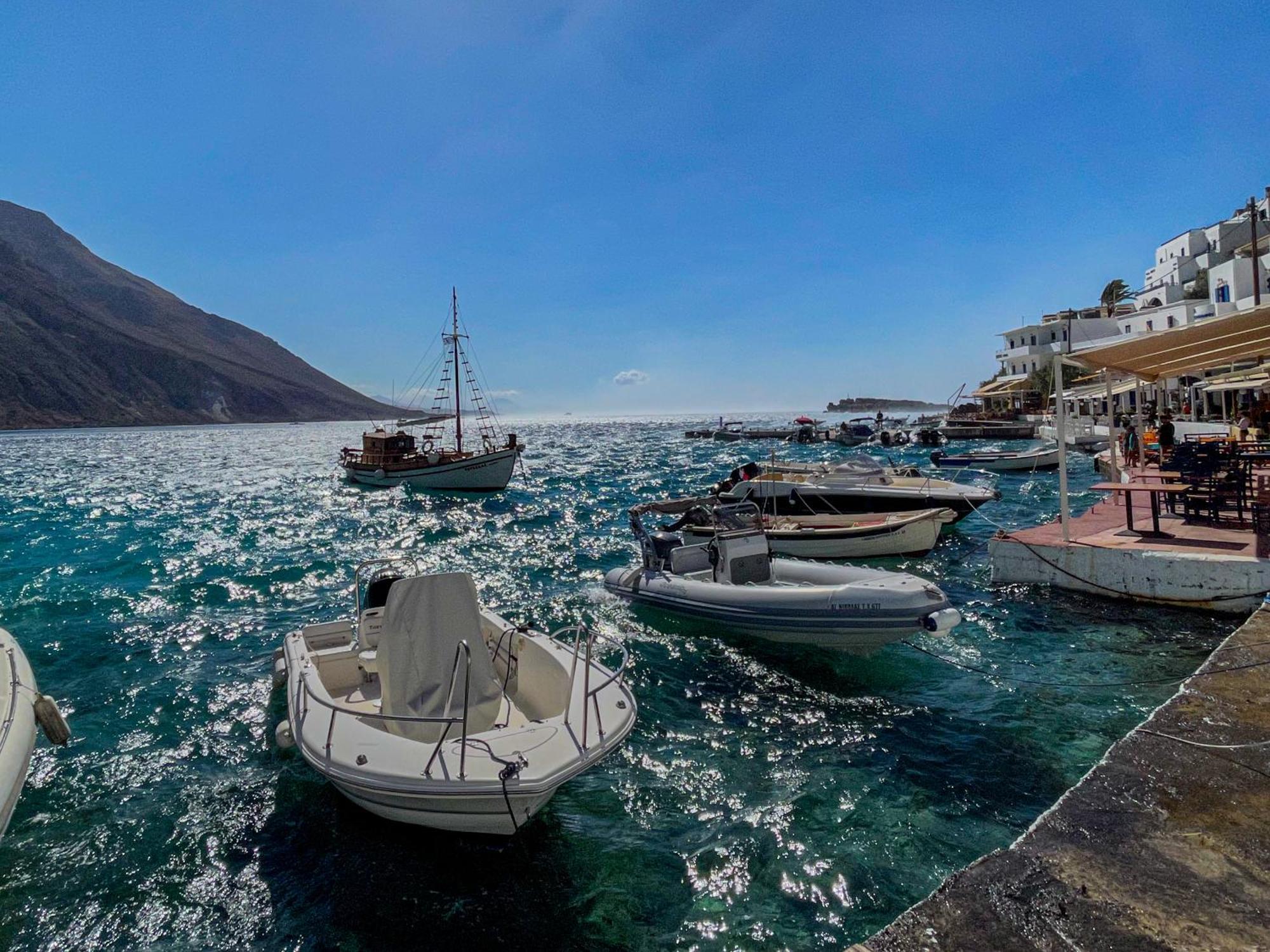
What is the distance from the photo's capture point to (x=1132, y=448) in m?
25.9

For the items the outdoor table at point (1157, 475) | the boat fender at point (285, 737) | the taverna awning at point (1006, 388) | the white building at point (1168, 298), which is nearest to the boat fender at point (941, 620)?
the boat fender at point (285, 737)

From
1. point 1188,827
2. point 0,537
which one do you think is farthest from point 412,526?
point 1188,827

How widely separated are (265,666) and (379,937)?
6.88 metres

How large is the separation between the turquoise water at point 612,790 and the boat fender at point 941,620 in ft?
2.88

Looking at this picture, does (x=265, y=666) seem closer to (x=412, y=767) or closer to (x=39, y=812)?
(x=39, y=812)

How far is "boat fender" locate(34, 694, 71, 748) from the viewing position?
6430 mm

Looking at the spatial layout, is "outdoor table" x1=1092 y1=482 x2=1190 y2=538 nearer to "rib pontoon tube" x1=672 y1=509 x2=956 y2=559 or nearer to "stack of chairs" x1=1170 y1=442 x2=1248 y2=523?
"stack of chairs" x1=1170 y1=442 x2=1248 y2=523

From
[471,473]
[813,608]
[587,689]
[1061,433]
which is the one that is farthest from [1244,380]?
[471,473]

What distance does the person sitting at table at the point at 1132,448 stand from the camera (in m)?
23.8

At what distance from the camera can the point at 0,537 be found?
2345 cm

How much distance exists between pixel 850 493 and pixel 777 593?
10.8 m

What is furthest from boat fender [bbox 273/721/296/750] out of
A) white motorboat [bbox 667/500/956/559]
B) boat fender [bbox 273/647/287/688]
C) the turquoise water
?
white motorboat [bbox 667/500/956/559]

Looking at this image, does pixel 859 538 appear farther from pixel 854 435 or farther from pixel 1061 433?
pixel 854 435

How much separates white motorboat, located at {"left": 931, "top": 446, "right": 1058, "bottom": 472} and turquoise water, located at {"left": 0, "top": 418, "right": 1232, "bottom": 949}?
24.5 meters
